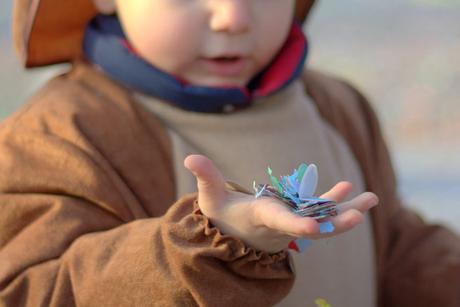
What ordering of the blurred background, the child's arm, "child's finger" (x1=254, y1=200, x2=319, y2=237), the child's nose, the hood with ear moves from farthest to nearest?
the blurred background, the hood with ear, the child's nose, the child's arm, "child's finger" (x1=254, y1=200, x2=319, y2=237)

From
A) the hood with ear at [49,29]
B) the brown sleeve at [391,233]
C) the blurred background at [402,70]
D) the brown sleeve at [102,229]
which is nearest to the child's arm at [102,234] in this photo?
the brown sleeve at [102,229]

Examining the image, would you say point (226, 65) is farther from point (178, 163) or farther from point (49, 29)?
point (49, 29)

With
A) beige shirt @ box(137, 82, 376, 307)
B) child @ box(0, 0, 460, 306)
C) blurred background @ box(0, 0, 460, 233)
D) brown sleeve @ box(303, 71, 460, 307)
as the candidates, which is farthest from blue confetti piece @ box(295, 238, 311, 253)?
blurred background @ box(0, 0, 460, 233)

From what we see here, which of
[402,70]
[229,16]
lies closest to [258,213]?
[229,16]

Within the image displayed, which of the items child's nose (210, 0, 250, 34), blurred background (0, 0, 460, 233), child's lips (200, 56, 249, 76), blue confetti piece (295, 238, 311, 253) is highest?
child's nose (210, 0, 250, 34)

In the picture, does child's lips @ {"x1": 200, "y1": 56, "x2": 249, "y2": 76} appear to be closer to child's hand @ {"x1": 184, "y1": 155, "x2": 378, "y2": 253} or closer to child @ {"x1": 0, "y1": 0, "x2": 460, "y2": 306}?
child @ {"x1": 0, "y1": 0, "x2": 460, "y2": 306}

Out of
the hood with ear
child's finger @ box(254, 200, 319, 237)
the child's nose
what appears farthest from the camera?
the hood with ear
